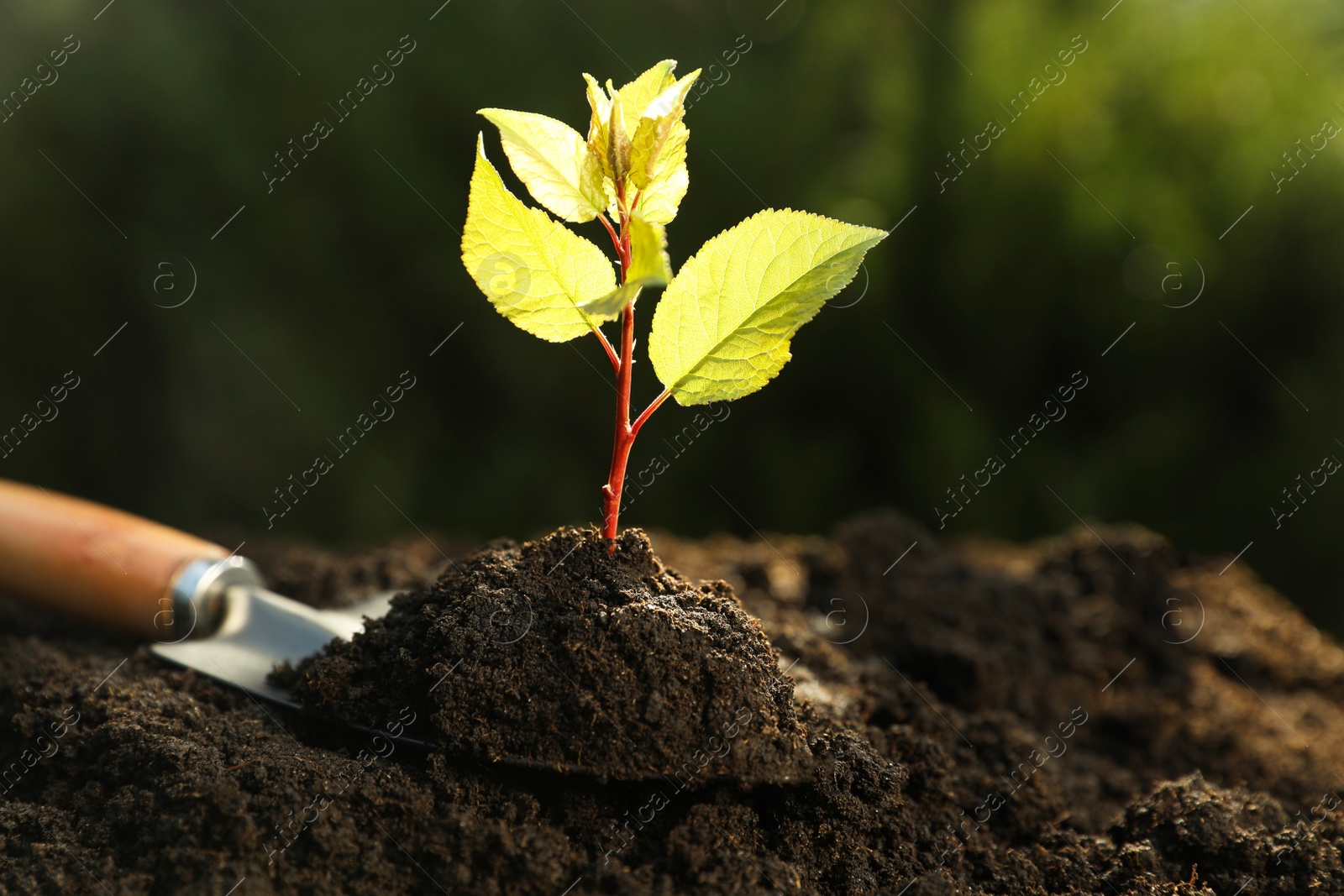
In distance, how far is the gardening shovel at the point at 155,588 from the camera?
1174 mm

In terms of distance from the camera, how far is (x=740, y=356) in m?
0.89

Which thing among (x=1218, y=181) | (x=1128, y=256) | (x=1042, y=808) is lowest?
(x=1042, y=808)

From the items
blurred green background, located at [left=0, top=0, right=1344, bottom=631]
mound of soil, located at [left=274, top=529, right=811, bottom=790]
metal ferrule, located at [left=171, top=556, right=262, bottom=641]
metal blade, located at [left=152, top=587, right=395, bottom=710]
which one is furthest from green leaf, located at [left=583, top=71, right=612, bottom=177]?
blurred green background, located at [left=0, top=0, right=1344, bottom=631]

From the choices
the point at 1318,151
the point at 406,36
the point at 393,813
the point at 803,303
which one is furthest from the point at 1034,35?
the point at 393,813

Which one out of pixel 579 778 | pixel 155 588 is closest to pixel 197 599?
pixel 155 588

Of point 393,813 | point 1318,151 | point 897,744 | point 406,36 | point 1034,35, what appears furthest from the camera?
point 406,36

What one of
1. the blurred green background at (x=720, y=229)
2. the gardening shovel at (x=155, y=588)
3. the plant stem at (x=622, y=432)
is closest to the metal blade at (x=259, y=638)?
the gardening shovel at (x=155, y=588)

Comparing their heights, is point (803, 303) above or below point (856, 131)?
below

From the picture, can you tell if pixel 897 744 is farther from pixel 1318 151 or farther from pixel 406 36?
pixel 406 36

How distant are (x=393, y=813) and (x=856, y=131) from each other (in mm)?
2136

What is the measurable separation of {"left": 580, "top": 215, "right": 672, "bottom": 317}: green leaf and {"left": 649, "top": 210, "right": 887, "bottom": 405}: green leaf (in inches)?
2.9

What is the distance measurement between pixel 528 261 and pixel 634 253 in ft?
0.38

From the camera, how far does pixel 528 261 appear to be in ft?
2.83

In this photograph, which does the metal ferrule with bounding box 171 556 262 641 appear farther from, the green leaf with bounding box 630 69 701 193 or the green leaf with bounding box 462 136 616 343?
the green leaf with bounding box 630 69 701 193
